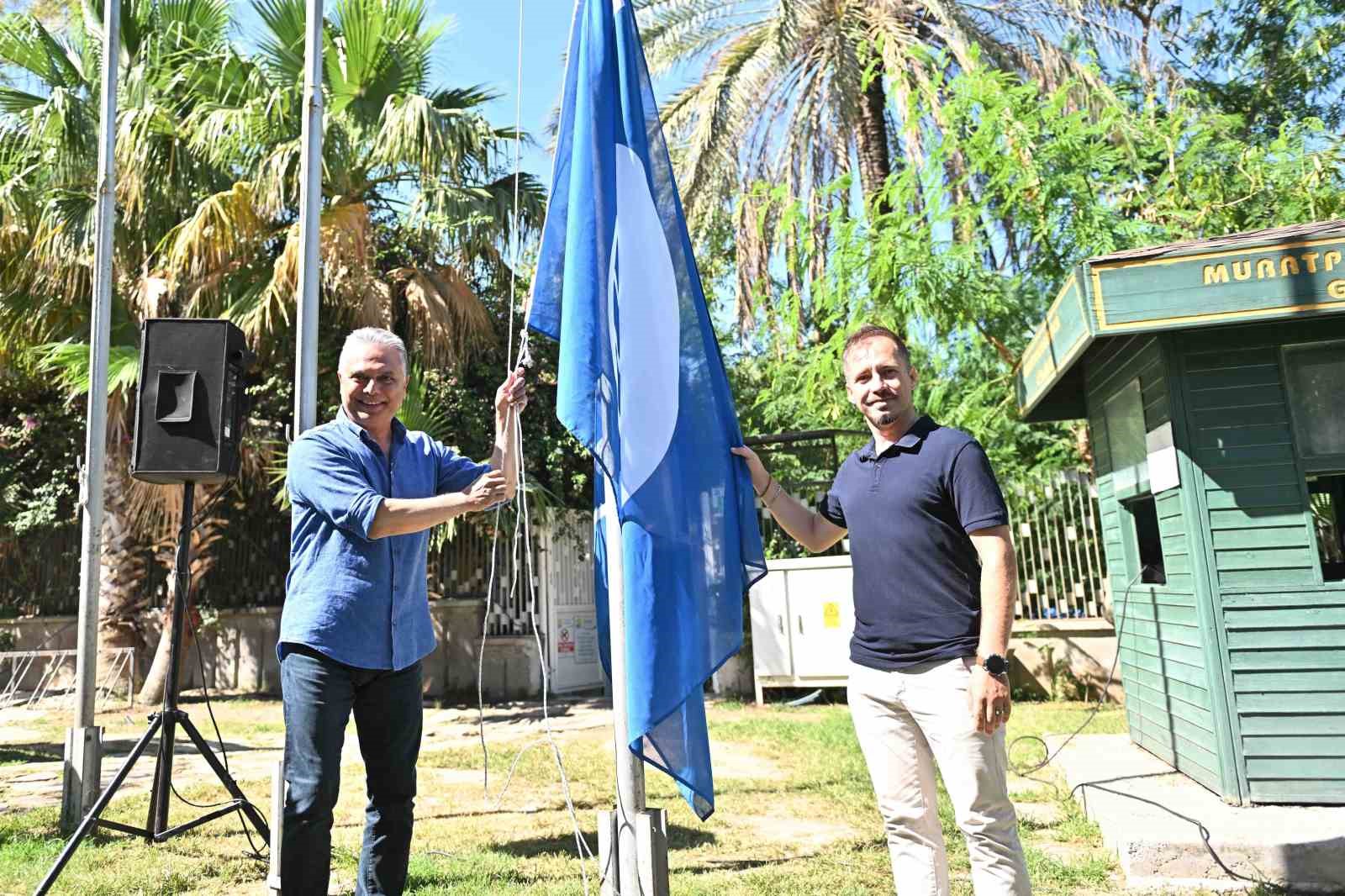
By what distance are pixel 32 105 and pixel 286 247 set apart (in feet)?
10.3

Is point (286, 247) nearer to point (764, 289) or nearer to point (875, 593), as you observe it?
point (764, 289)

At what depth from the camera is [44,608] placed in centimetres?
1393

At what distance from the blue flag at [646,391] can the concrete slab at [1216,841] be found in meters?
2.25

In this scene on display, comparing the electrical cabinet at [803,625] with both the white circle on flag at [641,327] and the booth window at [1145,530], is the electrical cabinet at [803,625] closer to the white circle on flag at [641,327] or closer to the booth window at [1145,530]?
the booth window at [1145,530]

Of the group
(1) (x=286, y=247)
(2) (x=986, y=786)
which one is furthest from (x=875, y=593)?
(1) (x=286, y=247)

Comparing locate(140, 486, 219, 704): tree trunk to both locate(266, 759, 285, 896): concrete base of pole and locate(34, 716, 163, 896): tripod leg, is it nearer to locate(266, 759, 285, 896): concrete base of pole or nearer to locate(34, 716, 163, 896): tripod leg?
locate(34, 716, 163, 896): tripod leg

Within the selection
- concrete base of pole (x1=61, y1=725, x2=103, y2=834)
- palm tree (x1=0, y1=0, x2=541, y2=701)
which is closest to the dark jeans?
concrete base of pole (x1=61, y1=725, x2=103, y2=834)

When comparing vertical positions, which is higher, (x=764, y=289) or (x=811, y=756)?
(x=764, y=289)

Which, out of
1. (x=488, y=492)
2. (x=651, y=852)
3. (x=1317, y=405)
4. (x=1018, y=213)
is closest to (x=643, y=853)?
(x=651, y=852)

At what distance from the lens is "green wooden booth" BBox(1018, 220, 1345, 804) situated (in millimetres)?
4301

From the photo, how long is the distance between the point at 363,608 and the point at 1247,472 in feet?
Answer: 13.7

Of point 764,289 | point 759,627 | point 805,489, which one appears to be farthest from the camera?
point 764,289

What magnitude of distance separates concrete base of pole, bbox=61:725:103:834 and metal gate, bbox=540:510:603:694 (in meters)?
6.78

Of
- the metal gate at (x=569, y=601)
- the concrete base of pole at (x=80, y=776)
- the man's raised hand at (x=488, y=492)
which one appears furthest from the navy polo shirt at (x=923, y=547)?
the metal gate at (x=569, y=601)
